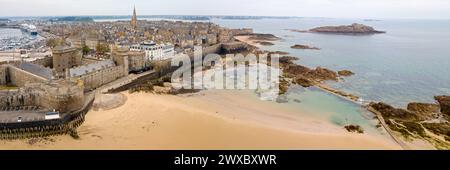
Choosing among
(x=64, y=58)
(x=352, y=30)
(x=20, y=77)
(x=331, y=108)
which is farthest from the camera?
(x=352, y=30)

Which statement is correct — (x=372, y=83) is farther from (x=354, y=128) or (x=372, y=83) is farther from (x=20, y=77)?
(x=20, y=77)

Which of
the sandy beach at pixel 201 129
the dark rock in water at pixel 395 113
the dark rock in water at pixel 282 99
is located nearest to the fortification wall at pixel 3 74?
the sandy beach at pixel 201 129

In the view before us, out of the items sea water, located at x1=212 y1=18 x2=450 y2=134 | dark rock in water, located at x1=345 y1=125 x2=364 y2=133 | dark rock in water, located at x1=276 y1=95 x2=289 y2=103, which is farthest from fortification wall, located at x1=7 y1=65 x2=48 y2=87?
dark rock in water, located at x1=345 y1=125 x2=364 y2=133

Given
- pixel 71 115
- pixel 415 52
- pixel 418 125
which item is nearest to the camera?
pixel 71 115

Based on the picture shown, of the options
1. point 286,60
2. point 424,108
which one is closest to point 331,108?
point 424,108

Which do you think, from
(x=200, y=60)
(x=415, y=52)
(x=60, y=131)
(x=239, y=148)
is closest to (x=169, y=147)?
(x=239, y=148)

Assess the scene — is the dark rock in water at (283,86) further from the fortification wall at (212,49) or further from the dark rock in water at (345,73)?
the fortification wall at (212,49)

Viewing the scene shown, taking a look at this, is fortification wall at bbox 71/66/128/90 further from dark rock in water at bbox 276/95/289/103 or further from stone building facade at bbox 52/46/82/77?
dark rock in water at bbox 276/95/289/103

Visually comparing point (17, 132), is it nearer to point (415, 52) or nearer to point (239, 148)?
point (239, 148)
